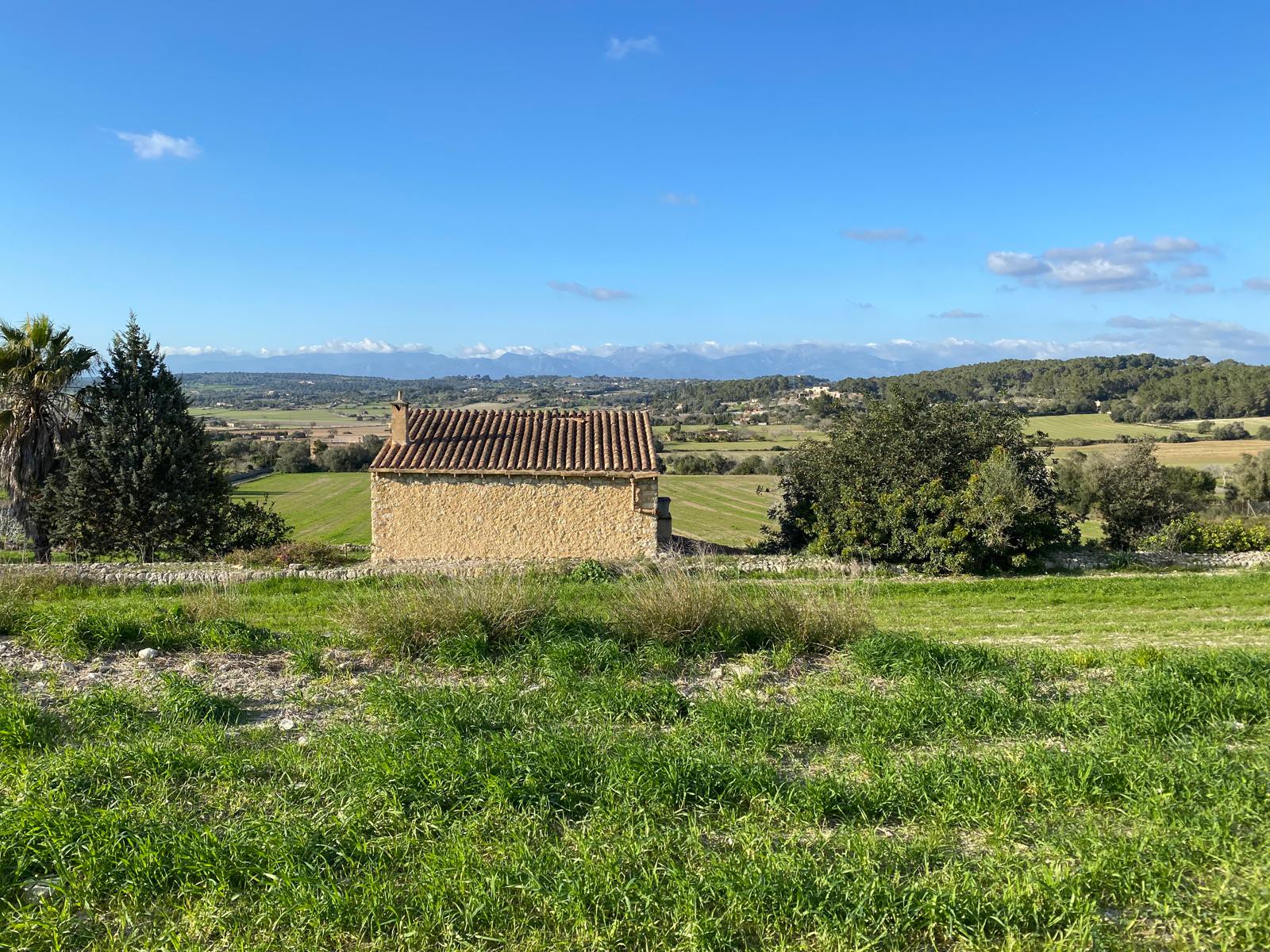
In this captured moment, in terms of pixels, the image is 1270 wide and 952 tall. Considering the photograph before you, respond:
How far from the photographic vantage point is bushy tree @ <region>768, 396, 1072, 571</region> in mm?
16109

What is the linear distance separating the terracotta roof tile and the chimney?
0.15m

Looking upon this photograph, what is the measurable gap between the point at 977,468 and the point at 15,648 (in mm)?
16779

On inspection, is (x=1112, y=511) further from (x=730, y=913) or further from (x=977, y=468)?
(x=730, y=913)

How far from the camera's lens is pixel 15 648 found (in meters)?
7.14

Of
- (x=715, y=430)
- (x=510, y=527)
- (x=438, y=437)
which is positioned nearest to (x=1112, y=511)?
(x=510, y=527)

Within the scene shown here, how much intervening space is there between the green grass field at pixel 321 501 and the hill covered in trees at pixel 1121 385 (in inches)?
1472

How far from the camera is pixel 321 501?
4412cm

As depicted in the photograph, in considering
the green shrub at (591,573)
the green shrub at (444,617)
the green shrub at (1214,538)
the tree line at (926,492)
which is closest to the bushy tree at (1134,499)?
the tree line at (926,492)

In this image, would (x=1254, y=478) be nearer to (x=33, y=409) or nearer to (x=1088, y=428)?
(x=1088, y=428)

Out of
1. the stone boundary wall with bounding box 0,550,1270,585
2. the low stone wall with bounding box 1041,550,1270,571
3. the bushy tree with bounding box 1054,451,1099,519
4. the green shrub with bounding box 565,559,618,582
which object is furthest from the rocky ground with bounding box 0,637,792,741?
the bushy tree with bounding box 1054,451,1099,519

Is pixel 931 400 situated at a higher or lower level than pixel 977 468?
higher

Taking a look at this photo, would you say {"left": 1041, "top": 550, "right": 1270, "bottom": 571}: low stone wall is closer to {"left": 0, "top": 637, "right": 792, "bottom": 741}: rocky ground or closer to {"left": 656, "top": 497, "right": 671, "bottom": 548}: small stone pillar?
{"left": 656, "top": 497, "right": 671, "bottom": 548}: small stone pillar

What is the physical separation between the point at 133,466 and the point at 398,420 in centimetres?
569

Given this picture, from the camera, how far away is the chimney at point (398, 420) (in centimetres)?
1827
